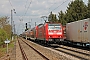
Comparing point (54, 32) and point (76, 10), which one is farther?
point (76, 10)

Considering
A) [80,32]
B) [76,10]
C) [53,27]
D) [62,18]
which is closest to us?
[80,32]

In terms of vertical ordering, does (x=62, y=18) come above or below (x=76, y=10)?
below

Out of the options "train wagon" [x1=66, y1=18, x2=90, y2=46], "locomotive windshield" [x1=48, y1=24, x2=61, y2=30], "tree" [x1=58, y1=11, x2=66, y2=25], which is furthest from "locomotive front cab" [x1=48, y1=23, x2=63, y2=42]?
"tree" [x1=58, y1=11, x2=66, y2=25]

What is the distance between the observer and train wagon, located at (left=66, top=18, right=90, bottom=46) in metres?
24.7

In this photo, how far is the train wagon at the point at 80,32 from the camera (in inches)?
971

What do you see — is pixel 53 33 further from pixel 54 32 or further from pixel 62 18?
pixel 62 18

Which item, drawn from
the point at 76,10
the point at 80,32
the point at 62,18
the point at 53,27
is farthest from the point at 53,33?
the point at 62,18

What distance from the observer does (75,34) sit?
101ft

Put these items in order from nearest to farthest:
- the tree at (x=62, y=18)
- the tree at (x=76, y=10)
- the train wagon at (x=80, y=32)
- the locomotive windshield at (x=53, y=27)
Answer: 1. the train wagon at (x=80, y=32)
2. the locomotive windshield at (x=53, y=27)
3. the tree at (x=76, y=10)
4. the tree at (x=62, y=18)

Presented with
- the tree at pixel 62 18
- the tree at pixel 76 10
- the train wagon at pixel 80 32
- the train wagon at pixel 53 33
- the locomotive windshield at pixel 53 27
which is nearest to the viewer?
the train wagon at pixel 80 32

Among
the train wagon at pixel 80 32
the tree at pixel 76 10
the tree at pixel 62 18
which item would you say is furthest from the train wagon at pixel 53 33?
the tree at pixel 62 18

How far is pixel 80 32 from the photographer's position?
91.1 feet

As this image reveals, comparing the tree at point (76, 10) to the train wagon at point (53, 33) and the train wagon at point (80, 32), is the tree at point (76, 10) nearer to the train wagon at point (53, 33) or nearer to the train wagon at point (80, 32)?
the train wagon at point (80, 32)

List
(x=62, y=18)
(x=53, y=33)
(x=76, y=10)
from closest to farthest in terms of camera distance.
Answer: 1. (x=53, y=33)
2. (x=76, y=10)
3. (x=62, y=18)
